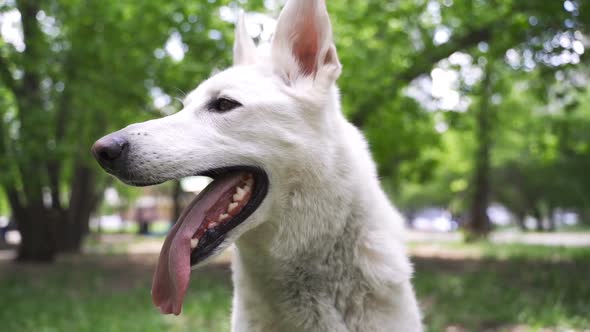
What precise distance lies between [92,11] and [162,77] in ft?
6.37

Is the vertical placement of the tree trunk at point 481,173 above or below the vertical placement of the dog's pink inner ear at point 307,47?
below

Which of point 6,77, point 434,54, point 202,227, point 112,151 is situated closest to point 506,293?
point 434,54

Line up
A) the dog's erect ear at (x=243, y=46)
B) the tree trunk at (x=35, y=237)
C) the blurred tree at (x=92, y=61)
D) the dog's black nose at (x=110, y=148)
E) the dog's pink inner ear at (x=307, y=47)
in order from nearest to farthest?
the dog's black nose at (x=110, y=148) < the dog's pink inner ear at (x=307, y=47) < the dog's erect ear at (x=243, y=46) < the blurred tree at (x=92, y=61) < the tree trunk at (x=35, y=237)

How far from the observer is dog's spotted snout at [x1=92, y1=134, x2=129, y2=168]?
2297 mm

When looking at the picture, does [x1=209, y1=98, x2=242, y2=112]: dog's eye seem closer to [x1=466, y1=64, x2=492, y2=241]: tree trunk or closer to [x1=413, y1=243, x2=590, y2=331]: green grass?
[x1=413, y1=243, x2=590, y2=331]: green grass

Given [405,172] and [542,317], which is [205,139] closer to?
[542,317]

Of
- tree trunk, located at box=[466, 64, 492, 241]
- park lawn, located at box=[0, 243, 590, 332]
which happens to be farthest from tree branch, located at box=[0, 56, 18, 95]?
tree trunk, located at box=[466, 64, 492, 241]

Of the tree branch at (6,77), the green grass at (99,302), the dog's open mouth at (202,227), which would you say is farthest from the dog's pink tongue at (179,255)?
the tree branch at (6,77)

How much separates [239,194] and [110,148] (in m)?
0.61

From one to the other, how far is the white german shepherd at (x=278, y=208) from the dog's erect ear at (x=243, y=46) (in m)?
0.44

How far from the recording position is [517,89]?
1972cm

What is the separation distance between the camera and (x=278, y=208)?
2539 millimetres

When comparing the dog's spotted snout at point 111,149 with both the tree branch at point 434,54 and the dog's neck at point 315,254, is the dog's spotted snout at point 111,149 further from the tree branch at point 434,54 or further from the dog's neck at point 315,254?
the tree branch at point 434,54

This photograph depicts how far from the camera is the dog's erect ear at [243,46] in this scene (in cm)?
315
